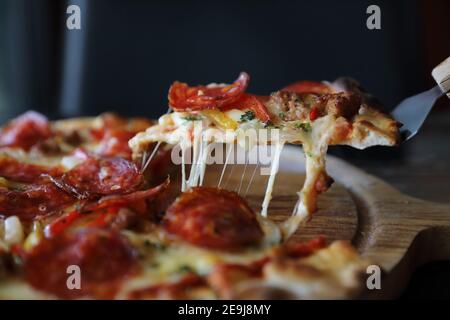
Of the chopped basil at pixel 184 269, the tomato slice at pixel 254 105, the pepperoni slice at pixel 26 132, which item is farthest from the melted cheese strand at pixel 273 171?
the pepperoni slice at pixel 26 132

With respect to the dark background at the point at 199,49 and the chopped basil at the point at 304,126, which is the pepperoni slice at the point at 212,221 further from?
the dark background at the point at 199,49

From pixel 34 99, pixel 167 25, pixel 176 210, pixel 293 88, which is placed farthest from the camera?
pixel 34 99

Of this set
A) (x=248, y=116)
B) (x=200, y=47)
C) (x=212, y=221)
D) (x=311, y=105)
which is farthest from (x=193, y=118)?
(x=200, y=47)

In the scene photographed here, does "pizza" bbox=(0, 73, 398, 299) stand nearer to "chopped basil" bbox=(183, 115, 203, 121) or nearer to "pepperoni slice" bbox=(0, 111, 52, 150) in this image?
"chopped basil" bbox=(183, 115, 203, 121)

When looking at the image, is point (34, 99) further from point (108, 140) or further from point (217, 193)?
point (217, 193)

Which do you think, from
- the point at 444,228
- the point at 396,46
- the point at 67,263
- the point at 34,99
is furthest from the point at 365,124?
the point at 34,99

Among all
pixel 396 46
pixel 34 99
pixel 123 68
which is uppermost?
pixel 396 46

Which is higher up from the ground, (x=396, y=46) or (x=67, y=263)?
(x=396, y=46)
